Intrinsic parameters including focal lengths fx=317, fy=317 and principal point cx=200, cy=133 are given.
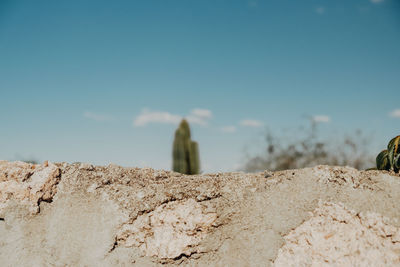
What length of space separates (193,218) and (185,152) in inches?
372

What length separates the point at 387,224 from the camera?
1614mm

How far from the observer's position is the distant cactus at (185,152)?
11016 millimetres

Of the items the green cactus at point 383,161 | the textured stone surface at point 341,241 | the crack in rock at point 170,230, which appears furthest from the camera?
the green cactus at point 383,161

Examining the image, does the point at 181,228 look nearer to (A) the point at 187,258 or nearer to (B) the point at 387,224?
(A) the point at 187,258

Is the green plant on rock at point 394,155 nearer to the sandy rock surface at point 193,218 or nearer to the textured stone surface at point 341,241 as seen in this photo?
the sandy rock surface at point 193,218

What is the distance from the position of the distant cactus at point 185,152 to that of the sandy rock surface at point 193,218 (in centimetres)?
910

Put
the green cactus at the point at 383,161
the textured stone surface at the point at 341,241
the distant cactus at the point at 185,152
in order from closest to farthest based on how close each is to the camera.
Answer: the textured stone surface at the point at 341,241, the green cactus at the point at 383,161, the distant cactus at the point at 185,152

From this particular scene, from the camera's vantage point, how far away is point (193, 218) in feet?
5.89

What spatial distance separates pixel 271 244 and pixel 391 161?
2.81 ft

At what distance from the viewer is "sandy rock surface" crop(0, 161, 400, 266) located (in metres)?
1.68

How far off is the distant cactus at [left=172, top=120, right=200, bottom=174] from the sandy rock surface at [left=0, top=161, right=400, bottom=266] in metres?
Result: 9.10

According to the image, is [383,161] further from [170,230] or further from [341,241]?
[170,230]

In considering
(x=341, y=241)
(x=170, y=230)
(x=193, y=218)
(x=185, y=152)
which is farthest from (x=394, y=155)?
(x=185, y=152)

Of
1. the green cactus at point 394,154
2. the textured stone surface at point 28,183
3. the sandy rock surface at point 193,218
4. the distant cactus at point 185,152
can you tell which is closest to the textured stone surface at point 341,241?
the sandy rock surface at point 193,218
